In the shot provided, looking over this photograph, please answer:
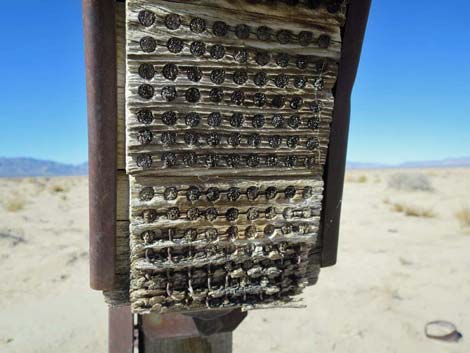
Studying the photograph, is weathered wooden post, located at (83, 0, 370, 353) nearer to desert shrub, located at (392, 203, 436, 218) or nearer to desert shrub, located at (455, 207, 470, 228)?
desert shrub, located at (455, 207, 470, 228)

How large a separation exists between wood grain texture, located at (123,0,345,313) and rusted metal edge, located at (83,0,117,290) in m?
0.05

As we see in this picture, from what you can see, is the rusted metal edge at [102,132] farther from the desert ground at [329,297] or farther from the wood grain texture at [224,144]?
the desert ground at [329,297]

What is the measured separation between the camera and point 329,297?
5715 millimetres

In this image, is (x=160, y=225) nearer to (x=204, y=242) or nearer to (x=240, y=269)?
(x=204, y=242)

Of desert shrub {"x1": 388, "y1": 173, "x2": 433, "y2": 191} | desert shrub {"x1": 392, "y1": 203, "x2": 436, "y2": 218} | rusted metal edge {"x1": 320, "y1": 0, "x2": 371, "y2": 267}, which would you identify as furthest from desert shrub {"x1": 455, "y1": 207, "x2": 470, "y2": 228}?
rusted metal edge {"x1": 320, "y1": 0, "x2": 371, "y2": 267}

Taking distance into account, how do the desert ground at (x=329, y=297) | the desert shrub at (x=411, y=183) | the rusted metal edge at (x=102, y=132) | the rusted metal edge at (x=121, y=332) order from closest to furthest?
the rusted metal edge at (x=102, y=132) < the rusted metal edge at (x=121, y=332) < the desert ground at (x=329, y=297) < the desert shrub at (x=411, y=183)

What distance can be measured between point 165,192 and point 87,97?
26 cm

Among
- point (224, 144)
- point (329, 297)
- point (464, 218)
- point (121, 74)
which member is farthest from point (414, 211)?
point (121, 74)

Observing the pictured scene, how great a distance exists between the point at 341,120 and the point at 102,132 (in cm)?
61

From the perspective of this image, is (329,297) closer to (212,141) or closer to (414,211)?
(212,141)

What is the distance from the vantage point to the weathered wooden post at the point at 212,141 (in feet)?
2.70

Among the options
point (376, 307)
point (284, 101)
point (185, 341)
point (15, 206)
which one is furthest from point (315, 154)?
point (15, 206)

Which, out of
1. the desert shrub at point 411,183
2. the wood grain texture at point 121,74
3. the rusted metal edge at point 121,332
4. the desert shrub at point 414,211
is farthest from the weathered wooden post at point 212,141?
the desert shrub at point 411,183

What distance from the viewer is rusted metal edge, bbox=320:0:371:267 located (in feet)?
3.30
